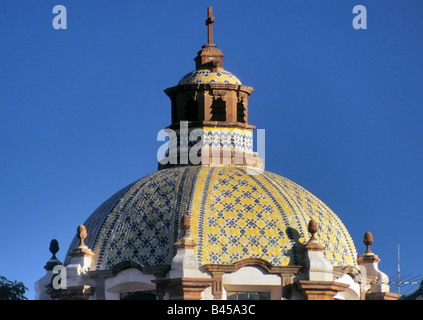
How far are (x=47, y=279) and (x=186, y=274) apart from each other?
6.88 meters

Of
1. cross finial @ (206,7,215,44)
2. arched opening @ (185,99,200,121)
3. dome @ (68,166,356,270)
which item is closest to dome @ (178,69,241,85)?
arched opening @ (185,99,200,121)

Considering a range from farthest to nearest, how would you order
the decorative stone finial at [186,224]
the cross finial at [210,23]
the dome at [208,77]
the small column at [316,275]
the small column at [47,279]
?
the cross finial at [210,23]
the dome at [208,77]
the small column at [47,279]
the small column at [316,275]
the decorative stone finial at [186,224]

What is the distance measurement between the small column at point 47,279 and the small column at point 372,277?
35.8 ft

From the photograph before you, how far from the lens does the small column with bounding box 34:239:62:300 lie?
70062mm

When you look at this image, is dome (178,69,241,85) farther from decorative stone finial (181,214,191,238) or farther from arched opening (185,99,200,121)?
decorative stone finial (181,214,191,238)

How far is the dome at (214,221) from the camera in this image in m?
66.7

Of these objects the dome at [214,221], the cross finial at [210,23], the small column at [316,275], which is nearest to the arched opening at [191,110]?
the dome at [214,221]

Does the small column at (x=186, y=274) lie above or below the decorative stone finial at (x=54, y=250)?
below

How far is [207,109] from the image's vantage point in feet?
234

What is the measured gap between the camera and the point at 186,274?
215 ft

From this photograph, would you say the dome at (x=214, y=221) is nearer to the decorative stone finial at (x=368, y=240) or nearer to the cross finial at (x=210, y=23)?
the decorative stone finial at (x=368, y=240)
